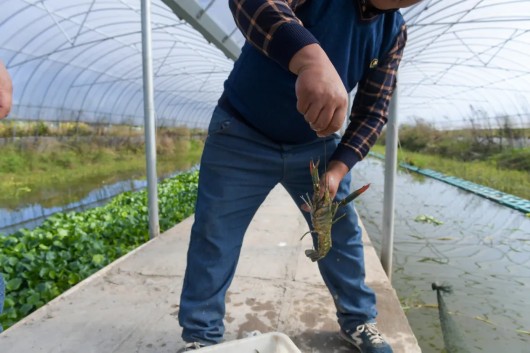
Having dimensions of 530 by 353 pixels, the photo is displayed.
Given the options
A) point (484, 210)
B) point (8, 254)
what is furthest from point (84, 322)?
point (484, 210)

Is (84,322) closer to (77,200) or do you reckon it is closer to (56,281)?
(56,281)

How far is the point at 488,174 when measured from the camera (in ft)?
29.2

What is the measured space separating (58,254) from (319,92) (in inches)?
121

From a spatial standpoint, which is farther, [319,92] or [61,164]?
[61,164]

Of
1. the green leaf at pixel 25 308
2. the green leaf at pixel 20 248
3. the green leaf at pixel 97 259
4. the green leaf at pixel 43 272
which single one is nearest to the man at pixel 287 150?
the green leaf at pixel 25 308

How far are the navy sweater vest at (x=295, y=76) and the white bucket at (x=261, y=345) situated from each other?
0.74 meters

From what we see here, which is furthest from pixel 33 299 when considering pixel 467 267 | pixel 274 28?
pixel 467 267

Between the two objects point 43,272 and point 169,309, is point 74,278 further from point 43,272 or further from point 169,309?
point 169,309

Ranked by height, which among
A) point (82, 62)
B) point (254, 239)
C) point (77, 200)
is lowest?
point (77, 200)

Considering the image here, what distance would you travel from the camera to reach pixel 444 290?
2502 mm

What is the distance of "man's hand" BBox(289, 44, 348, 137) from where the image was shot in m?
0.85

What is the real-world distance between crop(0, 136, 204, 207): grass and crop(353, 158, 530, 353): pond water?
8.00 m

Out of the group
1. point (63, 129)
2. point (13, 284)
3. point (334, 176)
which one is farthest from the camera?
point (63, 129)

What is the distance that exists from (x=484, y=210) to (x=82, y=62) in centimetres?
1207
